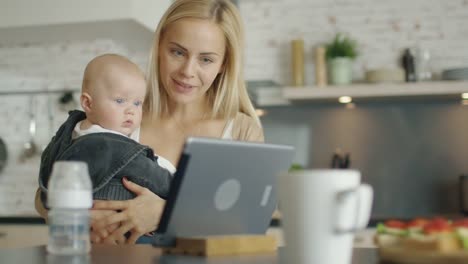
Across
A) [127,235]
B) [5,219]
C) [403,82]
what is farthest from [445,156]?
[127,235]

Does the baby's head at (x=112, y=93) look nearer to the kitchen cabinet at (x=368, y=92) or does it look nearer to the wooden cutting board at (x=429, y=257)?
the wooden cutting board at (x=429, y=257)

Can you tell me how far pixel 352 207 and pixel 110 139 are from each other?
88 cm

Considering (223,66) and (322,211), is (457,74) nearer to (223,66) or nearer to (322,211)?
(223,66)

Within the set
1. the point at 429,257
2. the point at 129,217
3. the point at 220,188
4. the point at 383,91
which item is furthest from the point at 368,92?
the point at 429,257

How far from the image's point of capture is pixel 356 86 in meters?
4.01

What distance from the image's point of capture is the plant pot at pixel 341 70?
4113 mm

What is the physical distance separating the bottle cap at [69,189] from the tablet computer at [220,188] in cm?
14

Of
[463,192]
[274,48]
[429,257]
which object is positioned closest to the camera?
[429,257]

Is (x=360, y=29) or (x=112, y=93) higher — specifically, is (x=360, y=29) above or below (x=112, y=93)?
above

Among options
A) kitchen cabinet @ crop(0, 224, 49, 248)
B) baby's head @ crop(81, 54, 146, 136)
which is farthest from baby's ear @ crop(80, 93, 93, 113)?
kitchen cabinet @ crop(0, 224, 49, 248)

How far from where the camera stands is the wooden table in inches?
41.8

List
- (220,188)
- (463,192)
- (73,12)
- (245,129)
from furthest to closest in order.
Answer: (463,192) → (73,12) → (245,129) → (220,188)

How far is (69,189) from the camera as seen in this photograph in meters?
1.04

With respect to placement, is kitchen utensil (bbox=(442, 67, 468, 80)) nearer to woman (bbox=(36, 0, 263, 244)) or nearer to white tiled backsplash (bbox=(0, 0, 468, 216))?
white tiled backsplash (bbox=(0, 0, 468, 216))
